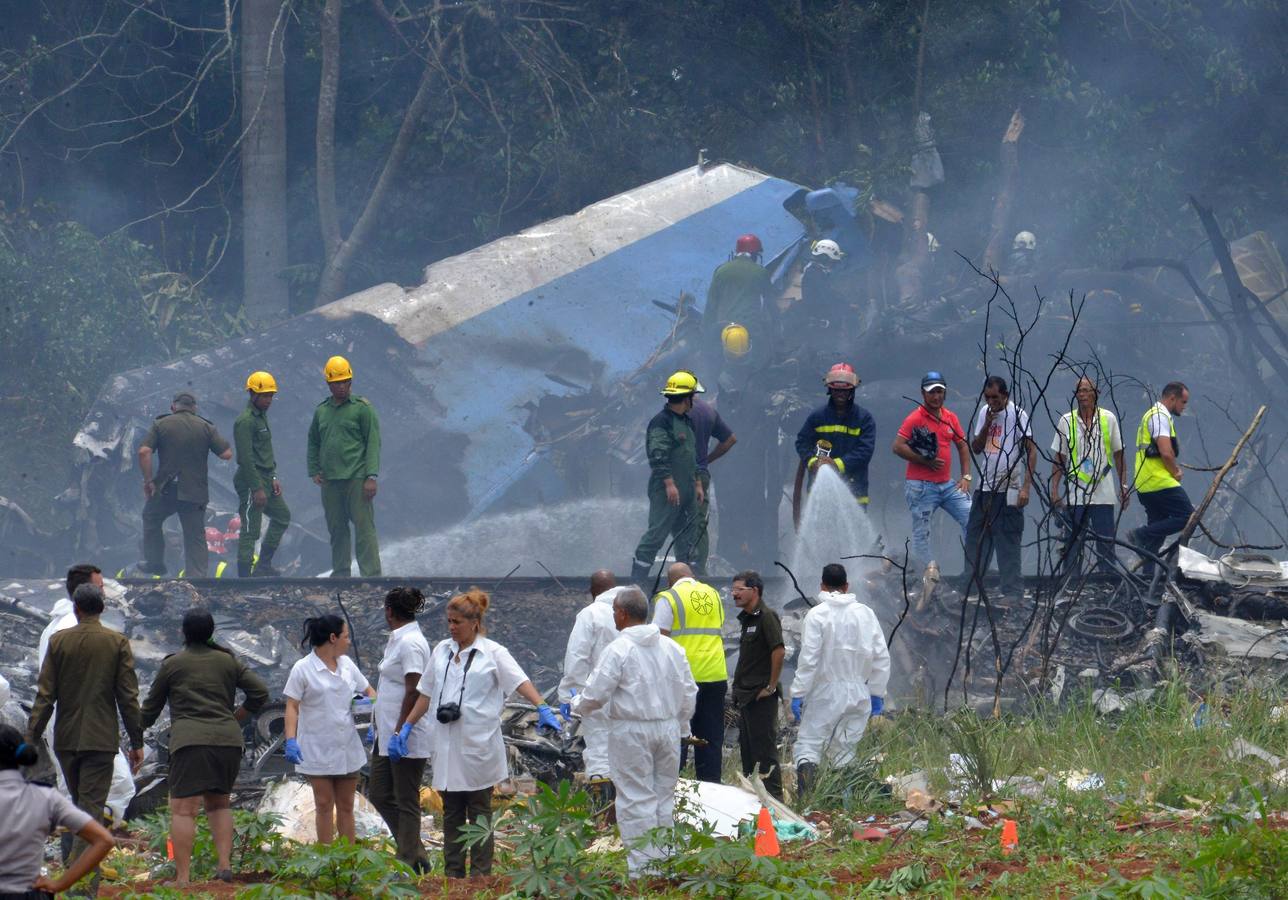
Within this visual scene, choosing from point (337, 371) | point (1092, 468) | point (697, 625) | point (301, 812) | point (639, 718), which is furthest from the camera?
point (337, 371)

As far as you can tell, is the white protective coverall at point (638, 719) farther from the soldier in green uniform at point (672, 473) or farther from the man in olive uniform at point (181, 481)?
the man in olive uniform at point (181, 481)

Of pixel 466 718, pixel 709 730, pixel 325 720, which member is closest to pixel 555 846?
pixel 466 718

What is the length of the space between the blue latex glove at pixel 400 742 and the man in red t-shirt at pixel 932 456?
4.92m

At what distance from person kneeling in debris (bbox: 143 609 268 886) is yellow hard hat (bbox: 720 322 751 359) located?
377 inches

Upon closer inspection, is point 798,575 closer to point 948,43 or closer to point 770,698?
point 770,698

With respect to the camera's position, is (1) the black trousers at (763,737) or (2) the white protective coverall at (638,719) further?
(1) the black trousers at (763,737)

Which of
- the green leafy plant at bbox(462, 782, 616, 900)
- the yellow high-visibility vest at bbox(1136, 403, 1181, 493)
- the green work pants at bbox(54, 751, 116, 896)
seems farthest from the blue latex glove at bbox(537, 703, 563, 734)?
the yellow high-visibility vest at bbox(1136, 403, 1181, 493)

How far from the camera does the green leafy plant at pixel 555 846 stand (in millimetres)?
5379

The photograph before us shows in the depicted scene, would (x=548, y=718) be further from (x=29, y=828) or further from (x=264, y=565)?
(x=264, y=565)

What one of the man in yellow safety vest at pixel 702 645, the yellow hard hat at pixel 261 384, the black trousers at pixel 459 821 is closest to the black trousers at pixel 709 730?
the man in yellow safety vest at pixel 702 645

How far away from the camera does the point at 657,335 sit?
16047 mm

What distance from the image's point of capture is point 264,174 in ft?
60.2

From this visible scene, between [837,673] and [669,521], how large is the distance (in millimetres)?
3135

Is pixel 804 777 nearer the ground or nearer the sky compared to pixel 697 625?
nearer the ground
